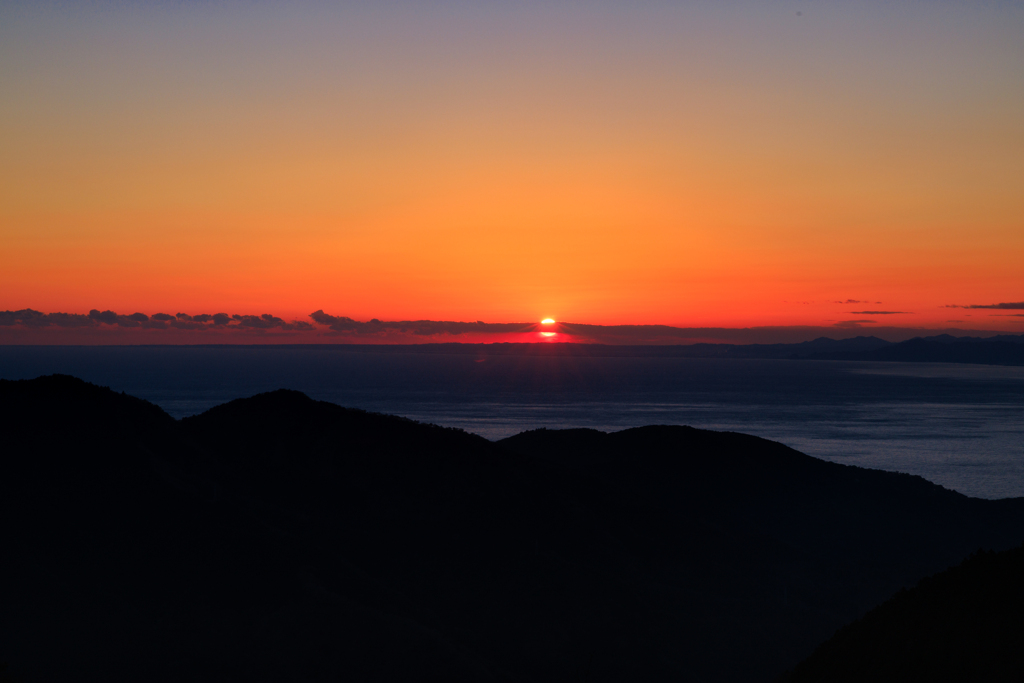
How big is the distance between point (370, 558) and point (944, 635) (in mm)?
27864

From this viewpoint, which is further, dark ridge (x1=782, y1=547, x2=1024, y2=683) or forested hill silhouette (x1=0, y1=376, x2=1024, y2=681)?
forested hill silhouette (x1=0, y1=376, x2=1024, y2=681)

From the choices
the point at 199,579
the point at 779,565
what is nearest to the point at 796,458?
the point at 779,565

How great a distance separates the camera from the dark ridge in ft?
69.3

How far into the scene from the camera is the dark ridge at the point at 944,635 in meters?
21.1

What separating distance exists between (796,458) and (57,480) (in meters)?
62.7

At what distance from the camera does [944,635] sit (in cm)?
2284

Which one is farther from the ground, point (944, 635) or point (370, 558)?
point (944, 635)

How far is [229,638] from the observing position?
31547 mm

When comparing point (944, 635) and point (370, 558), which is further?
point (370, 558)

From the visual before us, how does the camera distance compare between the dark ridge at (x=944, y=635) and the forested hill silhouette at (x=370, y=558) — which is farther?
the forested hill silhouette at (x=370, y=558)

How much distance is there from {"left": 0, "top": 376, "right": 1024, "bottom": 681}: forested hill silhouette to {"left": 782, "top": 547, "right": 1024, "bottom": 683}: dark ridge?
456 inches

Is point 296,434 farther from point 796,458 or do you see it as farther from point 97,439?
point 796,458

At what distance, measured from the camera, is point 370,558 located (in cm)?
4119

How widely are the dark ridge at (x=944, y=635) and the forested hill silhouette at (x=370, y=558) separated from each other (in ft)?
38.0
